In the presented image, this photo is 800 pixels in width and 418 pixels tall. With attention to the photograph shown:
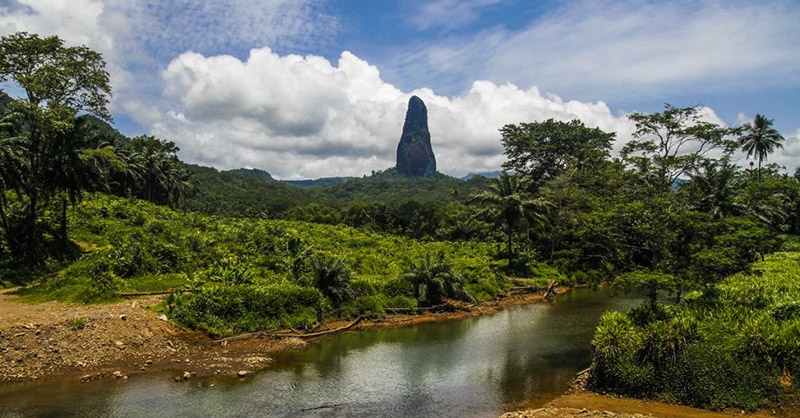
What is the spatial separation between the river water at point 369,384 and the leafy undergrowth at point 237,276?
11.0ft

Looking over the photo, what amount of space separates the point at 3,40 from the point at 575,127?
67954mm

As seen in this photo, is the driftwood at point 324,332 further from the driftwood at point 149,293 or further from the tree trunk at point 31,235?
the tree trunk at point 31,235

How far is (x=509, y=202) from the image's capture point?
42.8 m

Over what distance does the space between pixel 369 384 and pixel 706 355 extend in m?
12.0

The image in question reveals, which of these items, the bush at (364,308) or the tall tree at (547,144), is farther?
the tall tree at (547,144)

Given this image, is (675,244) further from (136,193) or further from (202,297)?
(136,193)

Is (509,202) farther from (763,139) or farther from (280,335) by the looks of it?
(763,139)

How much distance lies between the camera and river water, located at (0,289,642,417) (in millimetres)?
14883

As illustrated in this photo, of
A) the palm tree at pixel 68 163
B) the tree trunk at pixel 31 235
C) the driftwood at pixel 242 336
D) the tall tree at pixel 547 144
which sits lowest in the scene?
the driftwood at pixel 242 336

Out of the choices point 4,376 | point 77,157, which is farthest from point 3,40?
point 4,376

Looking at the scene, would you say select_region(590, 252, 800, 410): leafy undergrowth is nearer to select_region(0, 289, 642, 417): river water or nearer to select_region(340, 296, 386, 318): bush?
select_region(0, 289, 642, 417): river water

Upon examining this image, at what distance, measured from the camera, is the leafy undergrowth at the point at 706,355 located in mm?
14164

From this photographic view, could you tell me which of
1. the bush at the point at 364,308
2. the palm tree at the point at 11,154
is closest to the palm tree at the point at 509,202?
the bush at the point at 364,308

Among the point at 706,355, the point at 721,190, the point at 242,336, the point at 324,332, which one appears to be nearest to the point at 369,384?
the point at 324,332
